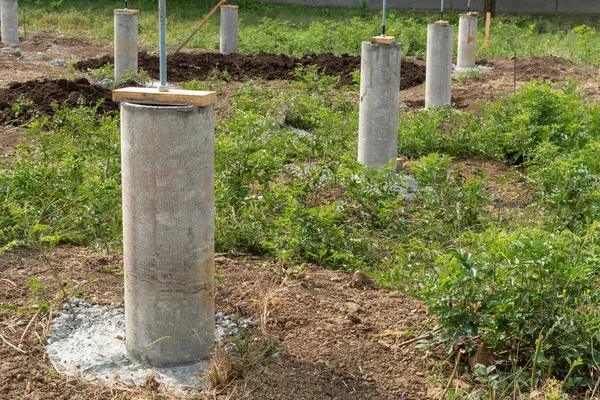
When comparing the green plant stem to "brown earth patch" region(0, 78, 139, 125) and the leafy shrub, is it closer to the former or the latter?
the leafy shrub

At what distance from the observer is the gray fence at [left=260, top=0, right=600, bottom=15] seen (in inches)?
1160

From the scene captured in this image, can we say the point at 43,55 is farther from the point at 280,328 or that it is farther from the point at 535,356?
the point at 535,356

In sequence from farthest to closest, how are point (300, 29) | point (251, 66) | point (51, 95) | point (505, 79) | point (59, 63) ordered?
1. point (300, 29)
2. point (59, 63)
3. point (251, 66)
4. point (505, 79)
5. point (51, 95)

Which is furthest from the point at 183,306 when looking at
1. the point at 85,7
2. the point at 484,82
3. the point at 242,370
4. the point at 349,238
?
the point at 85,7

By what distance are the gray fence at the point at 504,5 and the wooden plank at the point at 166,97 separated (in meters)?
26.8

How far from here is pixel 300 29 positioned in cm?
2289

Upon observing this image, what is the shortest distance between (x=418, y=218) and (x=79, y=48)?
14338 millimetres

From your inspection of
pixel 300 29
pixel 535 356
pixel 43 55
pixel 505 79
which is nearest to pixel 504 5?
pixel 300 29

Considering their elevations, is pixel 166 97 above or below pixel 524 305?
above

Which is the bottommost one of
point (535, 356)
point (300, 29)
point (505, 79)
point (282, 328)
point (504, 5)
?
point (282, 328)

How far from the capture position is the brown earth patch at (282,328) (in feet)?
13.6

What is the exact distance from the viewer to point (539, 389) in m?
4.16

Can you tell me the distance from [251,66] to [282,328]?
39.7ft

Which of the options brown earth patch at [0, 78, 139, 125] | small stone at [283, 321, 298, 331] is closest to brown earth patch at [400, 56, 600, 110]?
brown earth patch at [0, 78, 139, 125]
